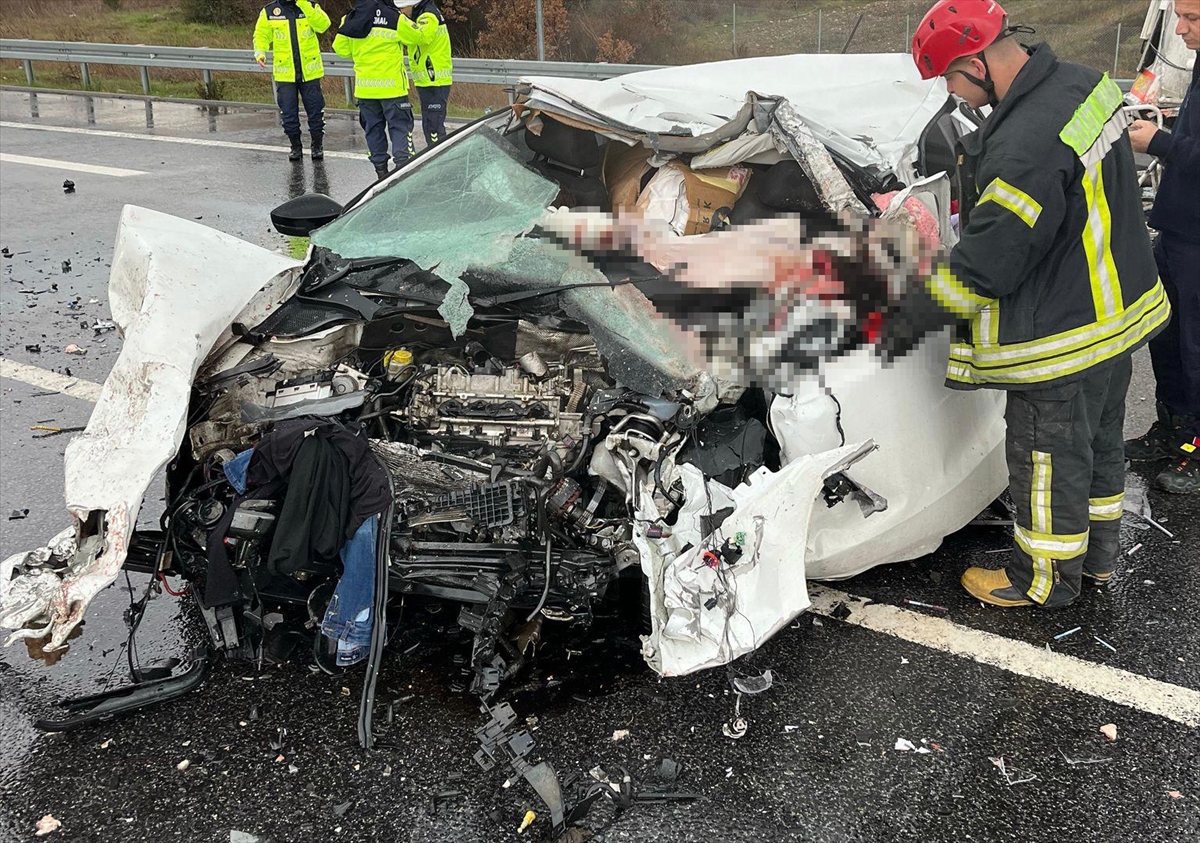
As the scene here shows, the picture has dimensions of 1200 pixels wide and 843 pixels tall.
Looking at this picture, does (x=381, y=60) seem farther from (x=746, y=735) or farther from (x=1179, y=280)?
(x=746, y=735)

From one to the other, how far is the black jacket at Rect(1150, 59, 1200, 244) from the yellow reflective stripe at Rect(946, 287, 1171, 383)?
89cm

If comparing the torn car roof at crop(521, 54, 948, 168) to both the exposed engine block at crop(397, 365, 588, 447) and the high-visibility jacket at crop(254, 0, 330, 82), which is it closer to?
the exposed engine block at crop(397, 365, 588, 447)

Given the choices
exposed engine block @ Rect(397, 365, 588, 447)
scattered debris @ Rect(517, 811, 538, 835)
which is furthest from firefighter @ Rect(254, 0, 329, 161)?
scattered debris @ Rect(517, 811, 538, 835)

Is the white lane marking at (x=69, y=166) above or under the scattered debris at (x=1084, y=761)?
above

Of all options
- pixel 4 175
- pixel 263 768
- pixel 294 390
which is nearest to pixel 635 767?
pixel 263 768

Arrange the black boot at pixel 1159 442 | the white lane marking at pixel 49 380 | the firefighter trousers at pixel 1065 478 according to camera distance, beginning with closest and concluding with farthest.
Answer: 1. the firefighter trousers at pixel 1065 478
2. the black boot at pixel 1159 442
3. the white lane marking at pixel 49 380

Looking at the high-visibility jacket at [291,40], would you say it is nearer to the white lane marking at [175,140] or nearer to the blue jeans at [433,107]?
the white lane marking at [175,140]

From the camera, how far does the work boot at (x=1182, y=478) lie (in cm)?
364

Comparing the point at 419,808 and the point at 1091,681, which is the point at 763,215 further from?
the point at 419,808

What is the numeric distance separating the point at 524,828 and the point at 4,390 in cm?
384

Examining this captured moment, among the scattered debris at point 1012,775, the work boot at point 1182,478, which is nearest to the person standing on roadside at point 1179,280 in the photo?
the work boot at point 1182,478

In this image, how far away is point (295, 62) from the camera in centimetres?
972

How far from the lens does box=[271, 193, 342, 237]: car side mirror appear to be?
134 inches

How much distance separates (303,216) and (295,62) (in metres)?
7.27
